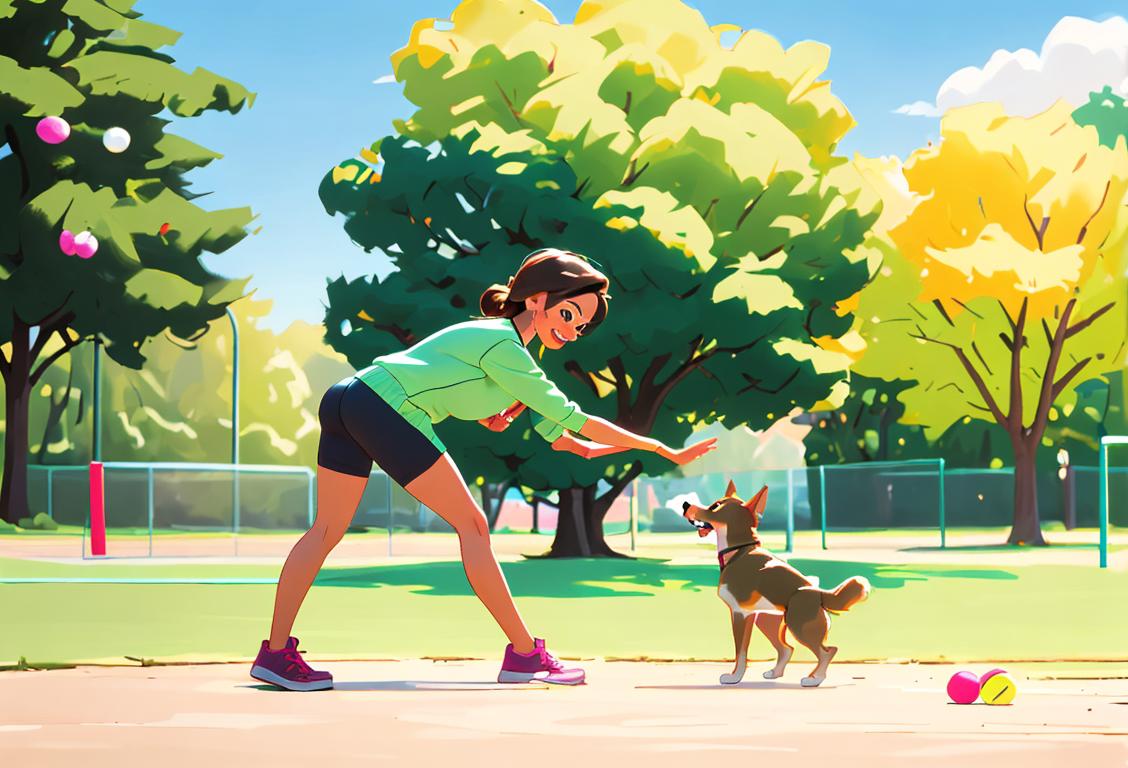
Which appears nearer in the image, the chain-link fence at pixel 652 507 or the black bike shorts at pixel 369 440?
the black bike shorts at pixel 369 440

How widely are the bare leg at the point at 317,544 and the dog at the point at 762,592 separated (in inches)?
65.3

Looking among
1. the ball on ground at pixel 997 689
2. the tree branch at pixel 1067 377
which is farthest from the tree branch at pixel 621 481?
the ball on ground at pixel 997 689

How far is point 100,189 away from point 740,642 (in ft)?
94.8

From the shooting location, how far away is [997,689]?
685cm

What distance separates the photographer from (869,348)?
3356cm

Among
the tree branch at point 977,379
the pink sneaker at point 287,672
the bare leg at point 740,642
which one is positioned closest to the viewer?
the pink sneaker at point 287,672

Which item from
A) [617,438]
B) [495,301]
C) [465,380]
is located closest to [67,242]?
[495,301]

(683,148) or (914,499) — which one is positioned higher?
(683,148)

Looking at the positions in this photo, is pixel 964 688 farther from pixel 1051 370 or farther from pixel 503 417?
pixel 1051 370

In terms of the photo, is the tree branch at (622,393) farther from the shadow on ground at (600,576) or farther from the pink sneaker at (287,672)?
the pink sneaker at (287,672)

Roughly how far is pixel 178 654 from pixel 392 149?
14.1 meters

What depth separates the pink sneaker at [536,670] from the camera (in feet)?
23.8

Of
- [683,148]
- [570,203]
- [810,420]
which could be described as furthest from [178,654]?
[810,420]

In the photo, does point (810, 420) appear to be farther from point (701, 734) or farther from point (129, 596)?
point (701, 734)
